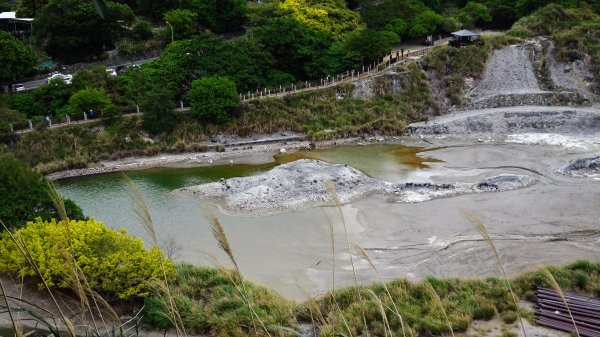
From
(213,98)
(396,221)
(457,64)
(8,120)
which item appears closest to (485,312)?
(396,221)

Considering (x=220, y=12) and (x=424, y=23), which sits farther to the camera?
(x=424, y=23)

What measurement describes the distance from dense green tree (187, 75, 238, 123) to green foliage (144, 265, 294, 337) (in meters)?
21.4

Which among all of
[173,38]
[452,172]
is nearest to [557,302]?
[452,172]

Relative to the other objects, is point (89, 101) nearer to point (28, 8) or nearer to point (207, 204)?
point (28, 8)

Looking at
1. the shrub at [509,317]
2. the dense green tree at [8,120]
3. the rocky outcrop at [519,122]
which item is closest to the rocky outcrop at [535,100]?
the rocky outcrop at [519,122]

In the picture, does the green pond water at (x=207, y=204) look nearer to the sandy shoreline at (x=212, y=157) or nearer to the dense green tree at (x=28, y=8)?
the sandy shoreline at (x=212, y=157)

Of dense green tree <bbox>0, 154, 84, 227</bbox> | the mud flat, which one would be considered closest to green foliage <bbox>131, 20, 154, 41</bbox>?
dense green tree <bbox>0, 154, 84, 227</bbox>

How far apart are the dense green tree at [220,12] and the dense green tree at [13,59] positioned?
14.9 meters

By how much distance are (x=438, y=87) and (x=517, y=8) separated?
17146 millimetres

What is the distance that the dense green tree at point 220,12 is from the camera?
4757 centimetres

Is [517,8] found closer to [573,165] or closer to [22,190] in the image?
[573,165]

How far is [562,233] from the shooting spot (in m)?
21.9

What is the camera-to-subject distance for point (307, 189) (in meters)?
27.5

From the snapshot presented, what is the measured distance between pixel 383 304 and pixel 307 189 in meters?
15.1
